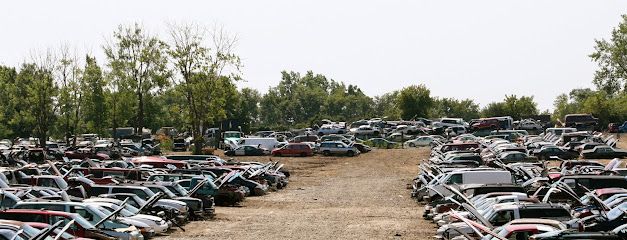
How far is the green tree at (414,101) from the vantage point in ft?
379

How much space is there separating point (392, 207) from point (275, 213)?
4.58 m

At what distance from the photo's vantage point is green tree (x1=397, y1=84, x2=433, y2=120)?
11550cm

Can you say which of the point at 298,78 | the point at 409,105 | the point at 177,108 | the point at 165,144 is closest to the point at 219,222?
the point at 177,108

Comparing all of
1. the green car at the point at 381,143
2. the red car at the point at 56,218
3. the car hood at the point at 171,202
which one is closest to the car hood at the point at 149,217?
the car hood at the point at 171,202

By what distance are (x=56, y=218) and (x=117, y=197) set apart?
6.70 meters

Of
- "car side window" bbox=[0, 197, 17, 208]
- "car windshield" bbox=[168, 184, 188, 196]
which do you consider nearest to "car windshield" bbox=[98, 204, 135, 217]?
"car side window" bbox=[0, 197, 17, 208]

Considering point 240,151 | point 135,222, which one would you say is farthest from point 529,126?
point 135,222

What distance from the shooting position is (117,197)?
96.0 feet

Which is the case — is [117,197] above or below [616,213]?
above

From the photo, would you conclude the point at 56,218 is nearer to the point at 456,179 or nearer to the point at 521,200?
the point at 521,200

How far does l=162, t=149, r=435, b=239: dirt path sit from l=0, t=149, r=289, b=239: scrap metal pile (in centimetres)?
72

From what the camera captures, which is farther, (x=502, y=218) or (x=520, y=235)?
(x=502, y=218)

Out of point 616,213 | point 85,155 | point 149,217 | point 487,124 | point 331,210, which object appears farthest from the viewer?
point 487,124

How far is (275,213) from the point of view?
33406 millimetres
